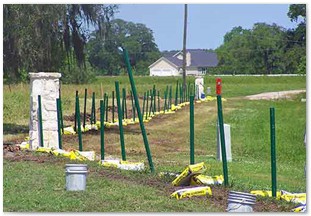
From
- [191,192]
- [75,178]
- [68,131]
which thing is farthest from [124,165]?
[68,131]

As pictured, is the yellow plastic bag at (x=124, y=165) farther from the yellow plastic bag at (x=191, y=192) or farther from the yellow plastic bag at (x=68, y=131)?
the yellow plastic bag at (x=68, y=131)

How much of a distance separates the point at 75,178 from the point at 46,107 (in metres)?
4.13

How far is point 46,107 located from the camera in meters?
11.2

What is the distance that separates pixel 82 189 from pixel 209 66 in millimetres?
23502

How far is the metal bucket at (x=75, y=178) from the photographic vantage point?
284 inches

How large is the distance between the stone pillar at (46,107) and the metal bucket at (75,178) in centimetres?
391

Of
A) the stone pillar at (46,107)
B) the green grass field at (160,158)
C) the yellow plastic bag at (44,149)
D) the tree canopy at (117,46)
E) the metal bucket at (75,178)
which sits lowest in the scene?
the green grass field at (160,158)

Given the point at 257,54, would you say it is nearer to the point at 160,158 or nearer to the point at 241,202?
the point at 160,158

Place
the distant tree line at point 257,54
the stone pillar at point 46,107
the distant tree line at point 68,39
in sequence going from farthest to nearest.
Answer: the distant tree line at point 257,54
the distant tree line at point 68,39
the stone pillar at point 46,107

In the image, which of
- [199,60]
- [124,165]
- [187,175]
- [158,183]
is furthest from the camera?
[199,60]

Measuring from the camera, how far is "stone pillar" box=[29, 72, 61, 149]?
440 inches

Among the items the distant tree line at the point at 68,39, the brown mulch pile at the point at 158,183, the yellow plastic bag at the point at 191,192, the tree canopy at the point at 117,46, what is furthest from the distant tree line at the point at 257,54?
the yellow plastic bag at the point at 191,192

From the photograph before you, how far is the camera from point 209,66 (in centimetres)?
3048

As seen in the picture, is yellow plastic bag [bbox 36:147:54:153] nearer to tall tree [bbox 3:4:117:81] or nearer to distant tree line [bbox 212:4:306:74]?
tall tree [bbox 3:4:117:81]
